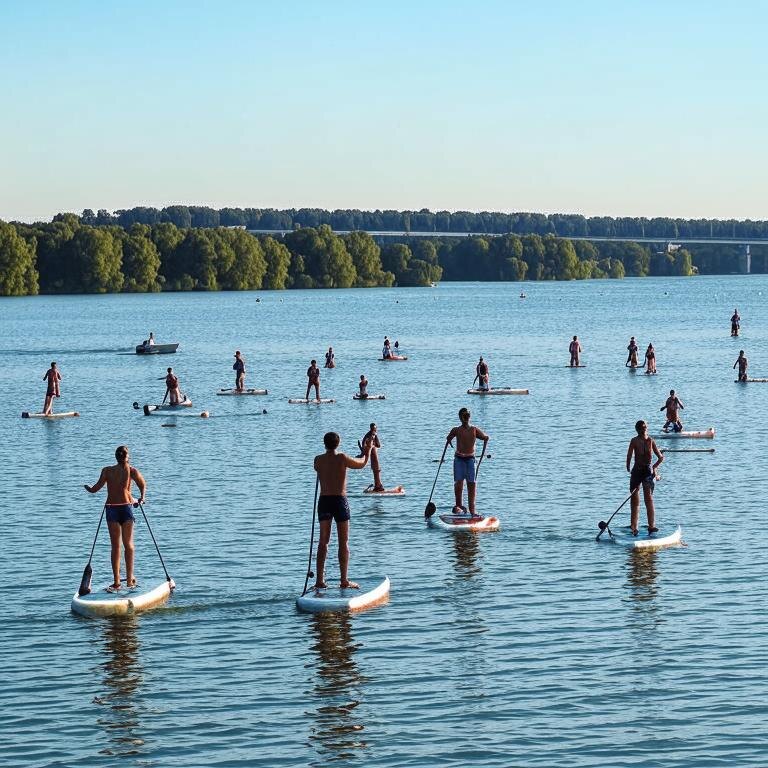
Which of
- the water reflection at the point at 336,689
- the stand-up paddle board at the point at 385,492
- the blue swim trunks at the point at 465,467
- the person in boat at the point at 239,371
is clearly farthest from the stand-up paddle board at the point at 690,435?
the water reflection at the point at 336,689

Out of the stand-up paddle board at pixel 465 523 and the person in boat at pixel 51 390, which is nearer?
the stand-up paddle board at pixel 465 523

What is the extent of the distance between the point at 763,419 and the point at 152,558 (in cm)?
3293

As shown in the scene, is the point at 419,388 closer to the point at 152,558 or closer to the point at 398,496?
the point at 398,496

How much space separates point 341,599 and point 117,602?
3.50 meters

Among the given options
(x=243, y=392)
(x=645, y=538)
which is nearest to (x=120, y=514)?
(x=645, y=538)

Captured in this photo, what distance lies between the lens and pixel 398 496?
36969 millimetres

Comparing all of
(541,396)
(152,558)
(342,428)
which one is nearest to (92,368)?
(541,396)

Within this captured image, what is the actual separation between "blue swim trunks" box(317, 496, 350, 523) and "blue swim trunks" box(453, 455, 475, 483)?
7.50 metres

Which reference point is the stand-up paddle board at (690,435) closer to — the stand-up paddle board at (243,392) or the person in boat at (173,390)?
the person in boat at (173,390)

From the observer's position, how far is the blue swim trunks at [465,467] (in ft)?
101

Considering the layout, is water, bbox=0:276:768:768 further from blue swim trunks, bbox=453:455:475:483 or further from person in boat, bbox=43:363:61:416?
person in boat, bbox=43:363:61:416

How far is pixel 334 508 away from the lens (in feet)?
76.6

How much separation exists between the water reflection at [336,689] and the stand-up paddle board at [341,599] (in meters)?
0.15

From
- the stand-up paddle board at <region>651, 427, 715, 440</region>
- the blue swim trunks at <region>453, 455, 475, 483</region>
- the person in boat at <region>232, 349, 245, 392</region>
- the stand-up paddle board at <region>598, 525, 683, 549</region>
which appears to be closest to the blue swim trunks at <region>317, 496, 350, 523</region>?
the blue swim trunks at <region>453, 455, 475, 483</region>
